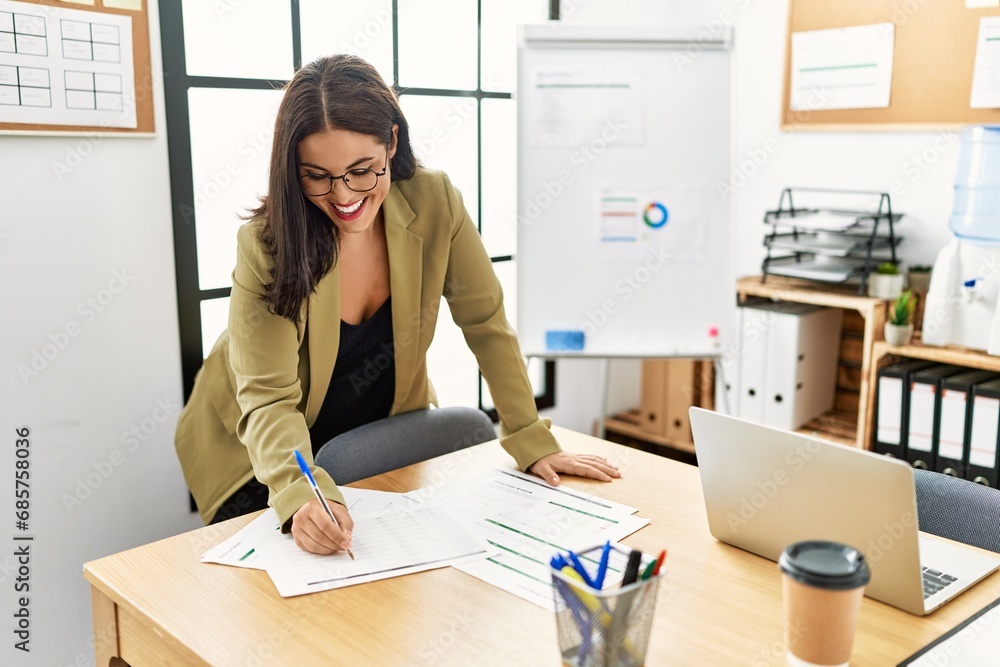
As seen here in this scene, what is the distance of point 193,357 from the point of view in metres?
2.30

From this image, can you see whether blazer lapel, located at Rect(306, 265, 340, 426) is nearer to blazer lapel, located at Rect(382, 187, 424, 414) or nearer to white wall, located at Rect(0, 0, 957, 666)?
blazer lapel, located at Rect(382, 187, 424, 414)

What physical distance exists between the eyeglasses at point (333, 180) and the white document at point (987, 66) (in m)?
2.17

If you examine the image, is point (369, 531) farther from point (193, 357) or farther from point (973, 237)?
point (973, 237)

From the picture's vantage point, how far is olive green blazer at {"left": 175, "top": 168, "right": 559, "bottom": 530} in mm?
1531

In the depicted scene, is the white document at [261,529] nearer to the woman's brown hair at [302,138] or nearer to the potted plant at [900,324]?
the woman's brown hair at [302,138]

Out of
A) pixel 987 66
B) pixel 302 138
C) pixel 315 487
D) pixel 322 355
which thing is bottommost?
pixel 315 487

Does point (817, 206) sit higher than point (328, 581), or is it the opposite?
point (817, 206)

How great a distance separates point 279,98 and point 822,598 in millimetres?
2009

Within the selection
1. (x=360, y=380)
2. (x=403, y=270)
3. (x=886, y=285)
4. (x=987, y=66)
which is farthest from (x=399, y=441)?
(x=987, y=66)

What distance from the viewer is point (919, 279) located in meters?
2.94

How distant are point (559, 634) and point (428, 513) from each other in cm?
50

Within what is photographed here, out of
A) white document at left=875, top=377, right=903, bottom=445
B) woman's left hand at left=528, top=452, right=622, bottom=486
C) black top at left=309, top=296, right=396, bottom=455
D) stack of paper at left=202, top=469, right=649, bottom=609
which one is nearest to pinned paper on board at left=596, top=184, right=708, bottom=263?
white document at left=875, top=377, right=903, bottom=445

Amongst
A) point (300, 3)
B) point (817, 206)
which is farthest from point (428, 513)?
point (817, 206)

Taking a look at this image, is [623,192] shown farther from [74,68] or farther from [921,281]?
[74,68]
